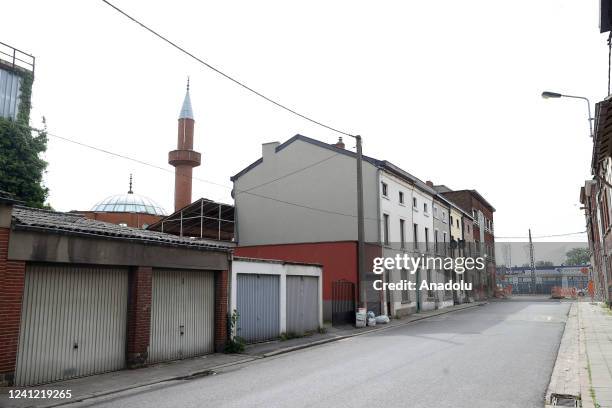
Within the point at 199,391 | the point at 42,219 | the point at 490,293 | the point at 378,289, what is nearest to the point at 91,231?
the point at 42,219

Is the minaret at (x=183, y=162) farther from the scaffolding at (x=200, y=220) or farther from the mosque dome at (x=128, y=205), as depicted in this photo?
the mosque dome at (x=128, y=205)

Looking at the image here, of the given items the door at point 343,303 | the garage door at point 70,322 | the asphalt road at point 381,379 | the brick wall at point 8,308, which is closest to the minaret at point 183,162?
the door at point 343,303

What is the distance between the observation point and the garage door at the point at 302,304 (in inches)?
680

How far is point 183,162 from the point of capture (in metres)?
41.8

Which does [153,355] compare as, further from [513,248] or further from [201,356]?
[513,248]

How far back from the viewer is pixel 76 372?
32.5ft

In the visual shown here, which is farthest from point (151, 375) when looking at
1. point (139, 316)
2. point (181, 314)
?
point (181, 314)

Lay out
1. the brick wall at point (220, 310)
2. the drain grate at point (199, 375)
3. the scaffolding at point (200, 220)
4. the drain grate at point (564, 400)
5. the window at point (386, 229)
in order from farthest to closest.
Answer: the scaffolding at point (200, 220) → the window at point (386, 229) → the brick wall at point (220, 310) → the drain grate at point (199, 375) → the drain grate at point (564, 400)

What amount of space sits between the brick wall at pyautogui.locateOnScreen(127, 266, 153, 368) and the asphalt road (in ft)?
6.32

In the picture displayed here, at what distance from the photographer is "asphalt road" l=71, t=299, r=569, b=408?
25.0ft

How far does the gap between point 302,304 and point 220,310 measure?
188 inches

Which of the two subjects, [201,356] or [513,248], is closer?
[201,356]

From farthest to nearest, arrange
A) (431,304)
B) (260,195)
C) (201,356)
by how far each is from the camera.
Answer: (431,304)
(260,195)
(201,356)

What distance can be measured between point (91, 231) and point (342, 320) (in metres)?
13.8
